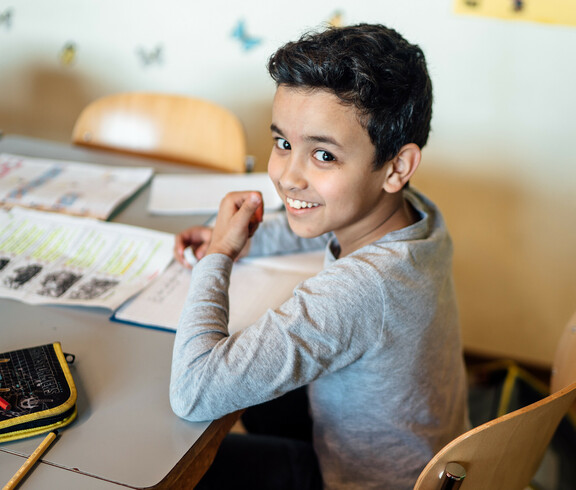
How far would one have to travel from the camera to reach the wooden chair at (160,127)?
65.6 inches

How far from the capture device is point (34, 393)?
757 mm

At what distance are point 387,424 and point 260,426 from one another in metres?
0.44

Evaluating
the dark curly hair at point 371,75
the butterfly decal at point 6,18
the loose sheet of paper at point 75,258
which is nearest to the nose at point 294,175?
the dark curly hair at point 371,75

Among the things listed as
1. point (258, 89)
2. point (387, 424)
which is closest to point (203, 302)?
point (387, 424)

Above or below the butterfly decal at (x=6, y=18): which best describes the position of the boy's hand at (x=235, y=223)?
below

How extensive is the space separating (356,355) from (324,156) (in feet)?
0.92

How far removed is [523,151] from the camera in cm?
177

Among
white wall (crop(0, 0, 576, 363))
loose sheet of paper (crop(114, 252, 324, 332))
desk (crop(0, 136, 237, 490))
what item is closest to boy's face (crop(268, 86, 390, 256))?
loose sheet of paper (crop(114, 252, 324, 332))

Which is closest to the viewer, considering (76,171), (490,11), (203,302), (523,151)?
(203,302)

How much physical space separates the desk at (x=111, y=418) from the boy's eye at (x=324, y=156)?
1.16 feet

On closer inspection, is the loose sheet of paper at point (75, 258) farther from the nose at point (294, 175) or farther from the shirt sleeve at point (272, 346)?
the nose at point (294, 175)

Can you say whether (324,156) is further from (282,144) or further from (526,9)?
(526,9)

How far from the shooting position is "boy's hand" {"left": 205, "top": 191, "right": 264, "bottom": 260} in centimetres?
96

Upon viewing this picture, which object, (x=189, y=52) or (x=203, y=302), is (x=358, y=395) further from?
(x=189, y=52)
